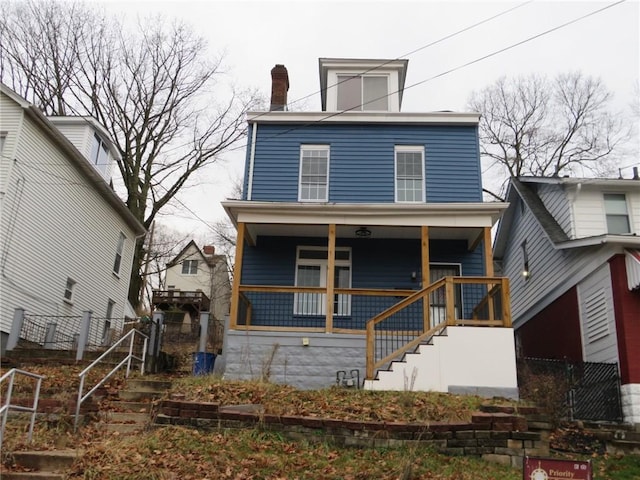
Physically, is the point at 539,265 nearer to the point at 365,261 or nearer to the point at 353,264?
the point at 365,261

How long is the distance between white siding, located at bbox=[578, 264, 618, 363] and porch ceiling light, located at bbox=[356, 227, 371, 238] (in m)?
5.53

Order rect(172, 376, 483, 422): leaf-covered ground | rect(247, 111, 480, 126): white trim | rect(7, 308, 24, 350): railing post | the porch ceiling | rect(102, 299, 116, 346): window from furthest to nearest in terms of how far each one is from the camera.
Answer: rect(102, 299, 116, 346): window < rect(247, 111, 480, 126): white trim < the porch ceiling < rect(7, 308, 24, 350): railing post < rect(172, 376, 483, 422): leaf-covered ground

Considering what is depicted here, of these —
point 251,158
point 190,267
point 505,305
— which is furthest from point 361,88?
point 190,267

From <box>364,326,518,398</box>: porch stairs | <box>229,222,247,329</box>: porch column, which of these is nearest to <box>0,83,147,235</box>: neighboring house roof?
Answer: <box>229,222,247,329</box>: porch column

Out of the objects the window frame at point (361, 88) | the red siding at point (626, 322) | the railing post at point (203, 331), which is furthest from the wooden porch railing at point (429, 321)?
the window frame at point (361, 88)

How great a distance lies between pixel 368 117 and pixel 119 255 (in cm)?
1240

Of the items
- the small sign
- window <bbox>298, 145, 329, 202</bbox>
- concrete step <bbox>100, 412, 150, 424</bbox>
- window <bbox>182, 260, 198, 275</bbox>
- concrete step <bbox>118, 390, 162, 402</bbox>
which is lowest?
the small sign

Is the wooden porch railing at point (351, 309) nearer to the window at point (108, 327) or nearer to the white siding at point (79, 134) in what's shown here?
the window at point (108, 327)

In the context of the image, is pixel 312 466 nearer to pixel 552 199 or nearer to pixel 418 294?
pixel 418 294

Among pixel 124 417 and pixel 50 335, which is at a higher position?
pixel 50 335

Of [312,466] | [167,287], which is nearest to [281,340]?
[312,466]

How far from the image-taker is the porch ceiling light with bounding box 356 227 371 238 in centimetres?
1418

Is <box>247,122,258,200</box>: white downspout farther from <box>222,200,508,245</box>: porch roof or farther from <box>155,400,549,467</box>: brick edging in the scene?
<box>155,400,549,467</box>: brick edging

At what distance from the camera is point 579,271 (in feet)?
47.3
